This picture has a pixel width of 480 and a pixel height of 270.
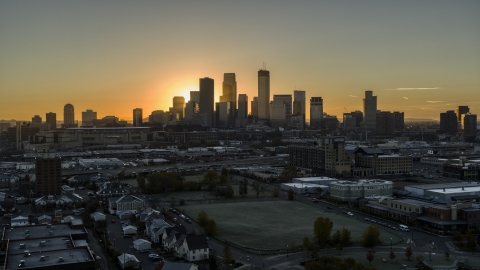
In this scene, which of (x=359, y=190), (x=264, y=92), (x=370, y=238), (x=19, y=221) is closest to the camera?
(x=370, y=238)

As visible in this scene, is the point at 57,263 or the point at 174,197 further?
the point at 174,197

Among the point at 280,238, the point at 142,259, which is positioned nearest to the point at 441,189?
the point at 280,238

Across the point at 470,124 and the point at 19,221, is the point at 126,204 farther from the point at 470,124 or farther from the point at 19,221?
the point at 470,124

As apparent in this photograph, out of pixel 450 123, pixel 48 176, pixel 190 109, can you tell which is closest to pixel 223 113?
pixel 190 109

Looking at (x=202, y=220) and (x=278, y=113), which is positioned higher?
(x=278, y=113)

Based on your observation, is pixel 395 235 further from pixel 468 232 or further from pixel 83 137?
pixel 83 137

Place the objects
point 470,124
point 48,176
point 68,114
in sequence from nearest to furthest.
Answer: point 48,176 → point 470,124 → point 68,114

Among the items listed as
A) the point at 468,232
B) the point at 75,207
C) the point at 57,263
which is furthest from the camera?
the point at 75,207
